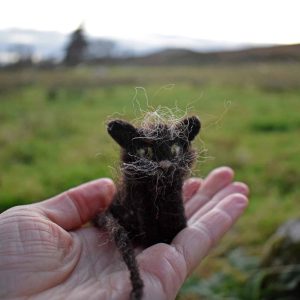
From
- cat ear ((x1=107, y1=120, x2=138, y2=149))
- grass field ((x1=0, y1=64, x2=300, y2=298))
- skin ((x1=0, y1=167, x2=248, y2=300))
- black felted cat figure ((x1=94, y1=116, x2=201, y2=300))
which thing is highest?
cat ear ((x1=107, y1=120, x2=138, y2=149))

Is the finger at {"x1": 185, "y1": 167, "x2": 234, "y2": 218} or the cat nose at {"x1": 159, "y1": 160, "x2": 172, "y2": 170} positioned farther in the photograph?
the finger at {"x1": 185, "y1": 167, "x2": 234, "y2": 218}

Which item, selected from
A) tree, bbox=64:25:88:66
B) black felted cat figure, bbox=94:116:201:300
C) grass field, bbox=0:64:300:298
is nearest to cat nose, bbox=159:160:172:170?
black felted cat figure, bbox=94:116:201:300

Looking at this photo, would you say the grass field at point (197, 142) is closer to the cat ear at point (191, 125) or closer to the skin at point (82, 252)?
the cat ear at point (191, 125)

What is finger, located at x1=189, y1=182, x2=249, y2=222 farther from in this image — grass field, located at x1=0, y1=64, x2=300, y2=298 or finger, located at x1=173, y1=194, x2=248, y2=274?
grass field, located at x1=0, y1=64, x2=300, y2=298

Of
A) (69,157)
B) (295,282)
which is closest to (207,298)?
(295,282)

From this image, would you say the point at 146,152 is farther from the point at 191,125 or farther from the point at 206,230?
the point at 206,230

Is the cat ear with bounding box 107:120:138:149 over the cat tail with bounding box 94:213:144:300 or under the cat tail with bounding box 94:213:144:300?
over
